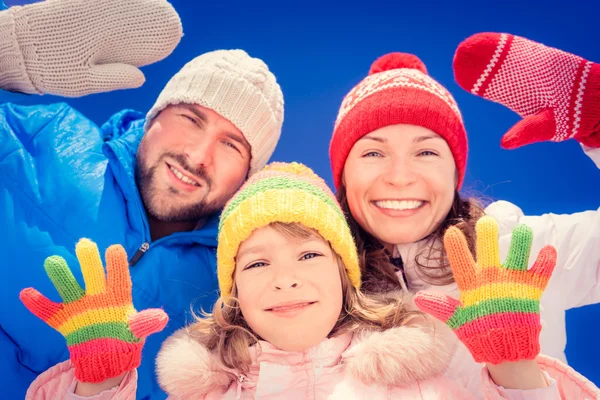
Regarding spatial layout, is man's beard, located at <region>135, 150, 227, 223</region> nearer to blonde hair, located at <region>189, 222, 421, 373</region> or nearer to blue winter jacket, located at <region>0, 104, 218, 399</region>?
blue winter jacket, located at <region>0, 104, 218, 399</region>

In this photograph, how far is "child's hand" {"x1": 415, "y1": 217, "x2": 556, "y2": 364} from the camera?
1.40 m

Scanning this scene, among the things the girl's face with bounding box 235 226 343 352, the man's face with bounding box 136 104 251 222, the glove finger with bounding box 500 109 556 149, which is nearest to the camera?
the girl's face with bounding box 235 226 343 352

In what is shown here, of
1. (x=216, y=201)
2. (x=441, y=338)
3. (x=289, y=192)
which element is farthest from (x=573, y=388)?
(x=216, y=201)

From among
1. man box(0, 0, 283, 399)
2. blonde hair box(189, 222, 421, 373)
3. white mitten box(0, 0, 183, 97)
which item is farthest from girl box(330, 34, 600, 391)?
white mitten box(0, 0, 183, 97)

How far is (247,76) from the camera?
2.64 metres

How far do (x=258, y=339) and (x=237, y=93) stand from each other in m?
1.25

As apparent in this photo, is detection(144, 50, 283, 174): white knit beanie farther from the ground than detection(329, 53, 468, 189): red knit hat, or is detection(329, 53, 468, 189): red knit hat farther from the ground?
detection(329, 53, 468, 189): red knit hat

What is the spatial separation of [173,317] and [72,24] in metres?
1.26

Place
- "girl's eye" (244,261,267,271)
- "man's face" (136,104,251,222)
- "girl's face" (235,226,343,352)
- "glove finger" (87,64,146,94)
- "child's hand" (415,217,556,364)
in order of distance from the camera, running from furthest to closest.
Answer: "man's face" (136,104,251,222), "glove finger" (87,64,146,94), "girl's eye" (244,261,267,271), "girl's face" (235,226,343,352), "child's hand" (415,217,556,364)

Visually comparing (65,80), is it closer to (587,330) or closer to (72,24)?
(72,24)

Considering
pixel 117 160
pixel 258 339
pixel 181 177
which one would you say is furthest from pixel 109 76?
pixel 258 339

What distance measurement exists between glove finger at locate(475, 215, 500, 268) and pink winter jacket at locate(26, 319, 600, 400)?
1.00 feet

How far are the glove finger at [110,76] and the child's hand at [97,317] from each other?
902 millimetres

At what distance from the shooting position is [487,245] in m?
1.51
